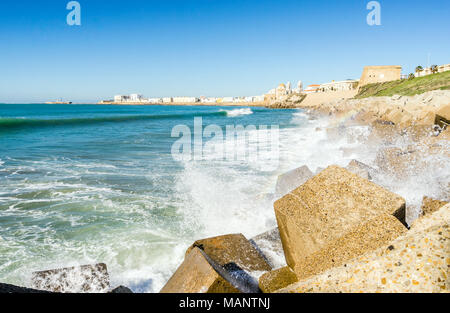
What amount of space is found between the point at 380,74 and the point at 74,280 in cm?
7053

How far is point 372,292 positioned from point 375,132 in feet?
36.0

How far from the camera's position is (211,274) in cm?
236

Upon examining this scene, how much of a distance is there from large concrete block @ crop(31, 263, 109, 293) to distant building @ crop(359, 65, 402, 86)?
228 ft

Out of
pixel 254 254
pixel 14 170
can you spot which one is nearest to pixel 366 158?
pixel 254 254

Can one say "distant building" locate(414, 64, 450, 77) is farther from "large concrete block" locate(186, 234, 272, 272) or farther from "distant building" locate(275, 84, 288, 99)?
"distant building" locate(275, 84, 288, 99)

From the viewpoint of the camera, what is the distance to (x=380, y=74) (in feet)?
196

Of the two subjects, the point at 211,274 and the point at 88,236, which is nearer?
the point at 211,274

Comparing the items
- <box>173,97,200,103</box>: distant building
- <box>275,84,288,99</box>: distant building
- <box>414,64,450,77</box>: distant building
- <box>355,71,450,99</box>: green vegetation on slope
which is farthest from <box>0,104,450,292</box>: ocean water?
<box>173,97,200,103</box>: distant building

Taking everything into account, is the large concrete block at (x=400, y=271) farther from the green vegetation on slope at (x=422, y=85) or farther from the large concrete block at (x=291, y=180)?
the green vegetation on slope at (x=422, y=85)

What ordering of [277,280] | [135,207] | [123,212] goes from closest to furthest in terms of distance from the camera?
[277,280] < [123,212] < [135,207]

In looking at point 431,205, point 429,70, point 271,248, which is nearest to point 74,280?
point 271,248

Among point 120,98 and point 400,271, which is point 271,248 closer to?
point 400,271

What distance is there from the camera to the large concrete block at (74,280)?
10.2 feet

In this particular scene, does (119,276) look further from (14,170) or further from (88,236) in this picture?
(14,170)
